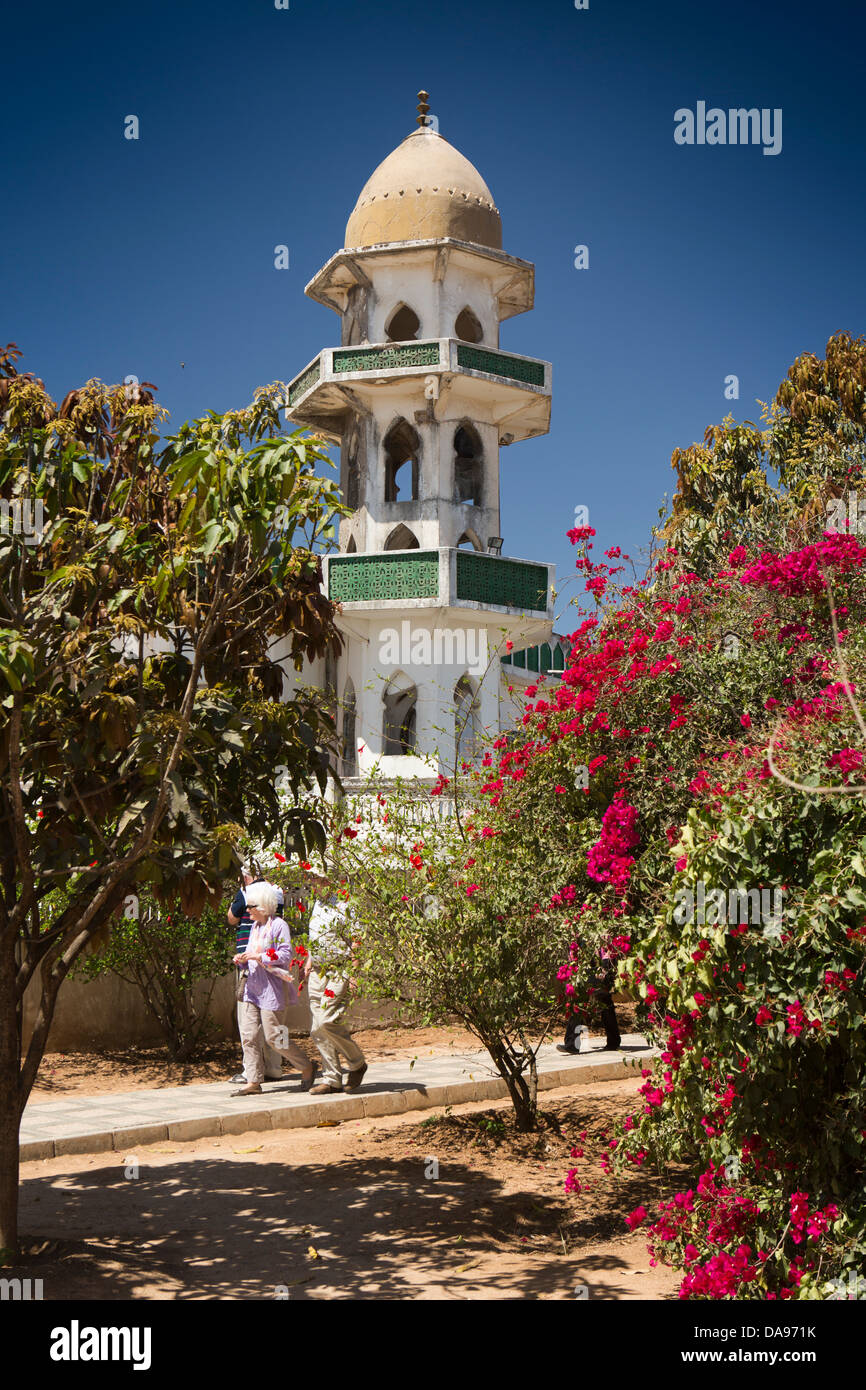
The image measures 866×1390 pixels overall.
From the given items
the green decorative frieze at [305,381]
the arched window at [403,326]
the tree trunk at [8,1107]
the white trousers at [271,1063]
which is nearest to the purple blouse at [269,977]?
the white trousers at [271,1063]

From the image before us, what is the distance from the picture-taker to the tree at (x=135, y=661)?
19.4ft

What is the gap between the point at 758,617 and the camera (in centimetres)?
801

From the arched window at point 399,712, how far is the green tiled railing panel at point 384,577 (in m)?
1.67

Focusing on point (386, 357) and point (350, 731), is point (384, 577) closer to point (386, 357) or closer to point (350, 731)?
point (350, 731)

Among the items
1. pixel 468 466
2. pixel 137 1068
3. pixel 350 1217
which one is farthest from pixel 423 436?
pixel 350 1217

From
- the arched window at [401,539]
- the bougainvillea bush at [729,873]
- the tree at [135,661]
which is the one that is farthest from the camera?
the arched window at [401,539]

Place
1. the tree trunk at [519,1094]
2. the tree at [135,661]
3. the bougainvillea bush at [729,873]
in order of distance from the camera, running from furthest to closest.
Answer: the tree trunk at [519,1094], the tree at [135,661], the bougainvillea bush at [729,873]

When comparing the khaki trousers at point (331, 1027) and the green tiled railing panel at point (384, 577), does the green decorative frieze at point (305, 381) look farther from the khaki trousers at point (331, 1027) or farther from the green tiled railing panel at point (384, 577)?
the khaki trousers at point (331, 1027)

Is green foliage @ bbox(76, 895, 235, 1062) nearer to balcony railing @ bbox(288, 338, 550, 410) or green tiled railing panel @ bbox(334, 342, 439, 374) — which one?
balcony railing @ bbox(288, 338, 550, 410)

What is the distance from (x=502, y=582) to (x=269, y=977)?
40.1ft

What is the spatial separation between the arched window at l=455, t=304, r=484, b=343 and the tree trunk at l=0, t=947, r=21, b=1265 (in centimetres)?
1963

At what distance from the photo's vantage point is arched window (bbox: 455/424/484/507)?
955 inches

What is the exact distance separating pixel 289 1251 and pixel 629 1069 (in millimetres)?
6761

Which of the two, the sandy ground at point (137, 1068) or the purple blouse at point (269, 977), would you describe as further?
the sandy ground at point (137, 1068)
